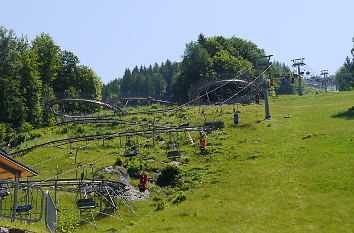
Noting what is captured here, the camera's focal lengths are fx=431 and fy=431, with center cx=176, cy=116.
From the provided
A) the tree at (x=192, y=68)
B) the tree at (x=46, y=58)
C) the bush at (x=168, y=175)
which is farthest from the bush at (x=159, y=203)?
the tree at (x=192, y=68)

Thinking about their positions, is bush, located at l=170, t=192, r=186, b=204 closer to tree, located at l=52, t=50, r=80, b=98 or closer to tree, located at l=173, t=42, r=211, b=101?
tree, located at l=173, t=42, r=211, b=101

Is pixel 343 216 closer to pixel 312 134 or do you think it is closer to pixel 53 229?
pixel 53 229

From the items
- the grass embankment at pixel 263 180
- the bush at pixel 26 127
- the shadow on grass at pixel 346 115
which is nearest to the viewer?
the grass embankment at pixel 263 180

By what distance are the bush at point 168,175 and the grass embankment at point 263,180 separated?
1716 millimetres

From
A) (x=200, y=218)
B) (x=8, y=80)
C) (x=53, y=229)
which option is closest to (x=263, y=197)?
(x=200, y=218)

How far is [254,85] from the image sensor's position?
8812 centimetres

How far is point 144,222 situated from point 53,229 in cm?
1217

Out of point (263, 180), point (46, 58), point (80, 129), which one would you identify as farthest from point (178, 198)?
point (46, 58)

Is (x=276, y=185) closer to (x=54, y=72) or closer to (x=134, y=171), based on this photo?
(x=134, y=171)

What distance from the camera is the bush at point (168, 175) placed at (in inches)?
2031

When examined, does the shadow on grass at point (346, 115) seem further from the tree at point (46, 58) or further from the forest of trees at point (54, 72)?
the tree at point (46, 58)

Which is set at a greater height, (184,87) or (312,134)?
(184,87)

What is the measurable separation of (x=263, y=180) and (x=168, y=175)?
495 inches

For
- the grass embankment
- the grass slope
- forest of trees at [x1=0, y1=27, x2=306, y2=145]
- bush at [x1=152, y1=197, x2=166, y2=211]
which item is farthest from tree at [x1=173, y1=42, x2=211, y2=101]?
bush at [x1=152, y1=197, x2=166, y2=211]
